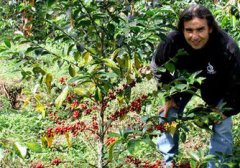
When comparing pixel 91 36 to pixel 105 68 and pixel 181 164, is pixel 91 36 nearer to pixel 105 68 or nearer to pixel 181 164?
pixel 105 68

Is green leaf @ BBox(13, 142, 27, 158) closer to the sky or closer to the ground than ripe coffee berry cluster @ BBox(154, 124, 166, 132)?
closer to the ground

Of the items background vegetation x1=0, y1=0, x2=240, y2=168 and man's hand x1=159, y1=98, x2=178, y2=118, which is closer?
background vegetation x1=0, y1=0, x2=240, y2=168

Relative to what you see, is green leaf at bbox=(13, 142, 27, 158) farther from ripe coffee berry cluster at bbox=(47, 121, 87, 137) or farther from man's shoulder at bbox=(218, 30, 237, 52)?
man's shoulder at bbox=(218, 30, 237, 52)

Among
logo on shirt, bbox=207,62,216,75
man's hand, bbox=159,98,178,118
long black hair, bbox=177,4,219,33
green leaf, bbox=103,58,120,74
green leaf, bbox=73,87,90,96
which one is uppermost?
long black hair, bbox=177,4,219,33

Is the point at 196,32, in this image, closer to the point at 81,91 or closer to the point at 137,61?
the point at 137,61

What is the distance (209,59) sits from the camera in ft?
7.73

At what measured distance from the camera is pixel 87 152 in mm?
3639

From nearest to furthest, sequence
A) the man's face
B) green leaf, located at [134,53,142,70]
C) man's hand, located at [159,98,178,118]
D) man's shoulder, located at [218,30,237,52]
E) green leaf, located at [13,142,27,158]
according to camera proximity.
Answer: green leaf, located at [13,142,27,158] → green leaf, located at [134,53,142,70] → the man's face → man's shoulder, located at [218,30,237,52] → man's hand, located at [159,98,178,118]

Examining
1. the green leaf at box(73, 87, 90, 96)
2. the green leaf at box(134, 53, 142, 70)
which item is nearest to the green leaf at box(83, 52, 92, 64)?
the green leaf at box(73, 87, 90, 96)

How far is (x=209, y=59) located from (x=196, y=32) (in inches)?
9.3

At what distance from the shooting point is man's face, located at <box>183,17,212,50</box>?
85.4 inches

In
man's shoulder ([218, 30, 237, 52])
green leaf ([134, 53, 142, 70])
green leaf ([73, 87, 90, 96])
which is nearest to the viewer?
green leaf ([73, 87, 90, 96])

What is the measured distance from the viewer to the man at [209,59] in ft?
7.25

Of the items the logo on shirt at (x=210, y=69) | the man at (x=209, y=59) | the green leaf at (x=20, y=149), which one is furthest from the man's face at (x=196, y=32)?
the green leaf at (x=20, y=149)
